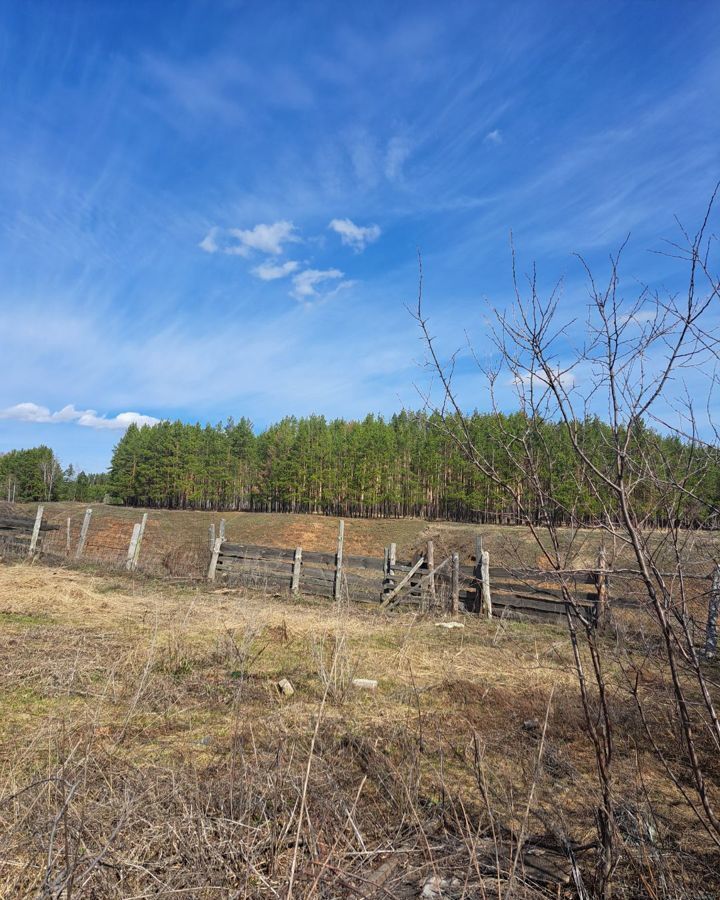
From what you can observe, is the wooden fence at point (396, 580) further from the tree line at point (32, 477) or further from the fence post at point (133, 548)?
the tree line at point (32, 477)

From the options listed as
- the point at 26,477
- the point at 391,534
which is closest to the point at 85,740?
the point at 391,534

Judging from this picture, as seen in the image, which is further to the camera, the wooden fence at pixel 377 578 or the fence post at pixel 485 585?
the fence post at pixel 485 585

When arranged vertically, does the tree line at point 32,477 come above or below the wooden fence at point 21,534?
above

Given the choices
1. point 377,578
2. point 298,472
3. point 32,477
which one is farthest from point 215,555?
point 32,477

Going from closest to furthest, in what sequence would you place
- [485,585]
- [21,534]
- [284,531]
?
1. [485,585]
2. [21,534]
3. [284,531]

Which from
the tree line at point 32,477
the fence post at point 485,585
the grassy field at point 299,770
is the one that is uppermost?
the tree line at point 32,477

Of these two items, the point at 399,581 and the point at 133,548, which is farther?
the point at 133,548

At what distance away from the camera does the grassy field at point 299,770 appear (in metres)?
1.98

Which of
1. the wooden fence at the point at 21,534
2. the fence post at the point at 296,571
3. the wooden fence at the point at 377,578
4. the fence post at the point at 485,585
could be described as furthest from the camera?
the wooden fence at the point at 21,534

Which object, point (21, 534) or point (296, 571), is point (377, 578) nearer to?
point (296, 571)

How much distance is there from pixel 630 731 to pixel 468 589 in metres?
7.10

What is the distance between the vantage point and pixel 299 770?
319 centimetres

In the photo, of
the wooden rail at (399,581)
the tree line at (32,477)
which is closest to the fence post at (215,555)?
the wooden rail at (399,581)

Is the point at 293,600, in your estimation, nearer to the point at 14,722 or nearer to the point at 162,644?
the point at 162,644
